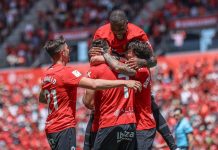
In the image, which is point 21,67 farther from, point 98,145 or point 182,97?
point 98,145

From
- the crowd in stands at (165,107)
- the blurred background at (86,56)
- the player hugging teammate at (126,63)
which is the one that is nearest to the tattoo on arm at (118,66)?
the player hugging teammate at (126,63)

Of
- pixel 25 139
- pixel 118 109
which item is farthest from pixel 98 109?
pixel 25 139

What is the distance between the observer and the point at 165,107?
17.6 meters

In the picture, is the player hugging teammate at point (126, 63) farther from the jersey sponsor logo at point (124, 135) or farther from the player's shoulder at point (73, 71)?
the player's shoulder at point (73, 71)

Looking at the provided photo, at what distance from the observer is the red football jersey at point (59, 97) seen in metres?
8.41

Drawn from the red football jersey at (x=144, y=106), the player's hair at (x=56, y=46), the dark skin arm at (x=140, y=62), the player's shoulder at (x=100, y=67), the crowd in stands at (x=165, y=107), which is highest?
the player's hair at (x=56, y=46)

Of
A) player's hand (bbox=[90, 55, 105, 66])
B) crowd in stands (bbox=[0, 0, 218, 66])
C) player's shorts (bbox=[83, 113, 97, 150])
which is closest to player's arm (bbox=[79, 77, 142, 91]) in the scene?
player's hand (bbox=[90, 55, 105, 66])

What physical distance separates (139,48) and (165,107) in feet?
29.9

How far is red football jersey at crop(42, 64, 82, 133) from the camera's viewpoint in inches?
331

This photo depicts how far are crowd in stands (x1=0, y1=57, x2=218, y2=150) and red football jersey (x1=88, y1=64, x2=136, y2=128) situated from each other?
5471 mm

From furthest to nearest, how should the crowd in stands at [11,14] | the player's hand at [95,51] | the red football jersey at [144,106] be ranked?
1. the crowd in stands at [11,14]
2. the red football jersey at [144,106]
3. the player's hand at [95,51]

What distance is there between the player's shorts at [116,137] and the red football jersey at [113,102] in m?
0.06

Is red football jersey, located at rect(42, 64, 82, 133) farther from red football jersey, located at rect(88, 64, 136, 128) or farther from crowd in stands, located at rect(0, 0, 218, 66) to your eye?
crowd in stands, located at rect(0, 0, 218, 66)

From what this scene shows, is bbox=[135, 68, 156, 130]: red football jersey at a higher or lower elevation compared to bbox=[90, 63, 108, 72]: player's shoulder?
lower
